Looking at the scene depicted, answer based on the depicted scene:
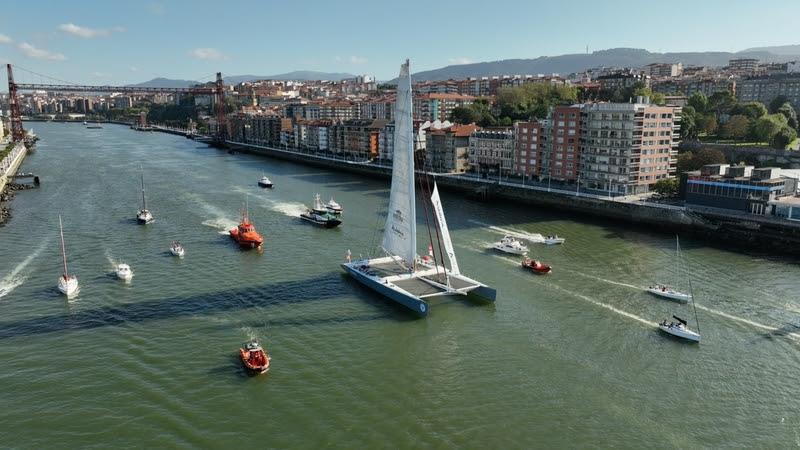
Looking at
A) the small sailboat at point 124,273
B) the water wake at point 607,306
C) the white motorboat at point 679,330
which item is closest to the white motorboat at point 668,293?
the water wake at point 607,306

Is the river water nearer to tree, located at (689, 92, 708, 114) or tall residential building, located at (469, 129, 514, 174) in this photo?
tall residential building, located at (469, 129, 514, 174)

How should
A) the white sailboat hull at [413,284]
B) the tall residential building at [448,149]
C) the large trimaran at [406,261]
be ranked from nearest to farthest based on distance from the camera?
the white sailboat hull at [413,284] < the large trimaran at [406,261] < the tall residential building at [448,149]

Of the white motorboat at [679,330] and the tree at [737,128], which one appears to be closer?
the white motorboat at [679,330]

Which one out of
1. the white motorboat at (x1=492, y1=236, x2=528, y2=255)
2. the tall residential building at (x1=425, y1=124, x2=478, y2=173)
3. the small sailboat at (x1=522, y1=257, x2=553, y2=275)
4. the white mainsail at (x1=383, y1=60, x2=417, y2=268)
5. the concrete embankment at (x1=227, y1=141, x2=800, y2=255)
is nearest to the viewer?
the white mainsail at (x1=383, y1=60, x2=417, y2=268)

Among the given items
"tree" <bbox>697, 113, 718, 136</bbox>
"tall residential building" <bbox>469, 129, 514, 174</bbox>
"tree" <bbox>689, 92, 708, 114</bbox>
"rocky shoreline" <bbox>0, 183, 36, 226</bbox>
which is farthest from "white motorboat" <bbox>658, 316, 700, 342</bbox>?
"tree" <bbox>689, 92, 708, 114</bbox>

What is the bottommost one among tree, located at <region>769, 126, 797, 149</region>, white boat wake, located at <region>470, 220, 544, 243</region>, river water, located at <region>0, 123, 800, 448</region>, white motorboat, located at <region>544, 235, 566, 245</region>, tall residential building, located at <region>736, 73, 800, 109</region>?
river water, located at <region>0, 123, 800, 448</region>

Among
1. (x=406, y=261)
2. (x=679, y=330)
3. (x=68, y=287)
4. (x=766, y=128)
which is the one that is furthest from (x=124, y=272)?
(x=766, y=128)

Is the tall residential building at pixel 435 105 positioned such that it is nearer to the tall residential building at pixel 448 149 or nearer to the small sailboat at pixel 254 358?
the tall residential building at pixel 448 149

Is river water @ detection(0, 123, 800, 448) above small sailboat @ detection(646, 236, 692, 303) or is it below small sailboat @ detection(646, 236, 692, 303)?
below
